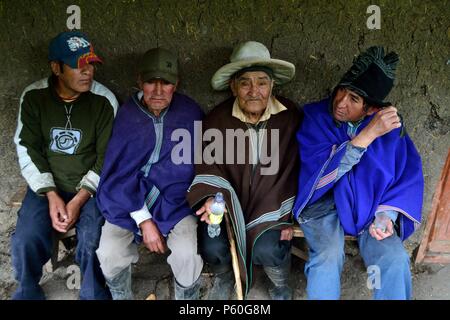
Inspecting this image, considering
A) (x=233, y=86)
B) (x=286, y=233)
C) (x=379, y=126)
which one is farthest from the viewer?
(x=233, y=86)

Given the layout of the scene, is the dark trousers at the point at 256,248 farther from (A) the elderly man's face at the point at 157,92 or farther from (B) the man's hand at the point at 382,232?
(A) the elderly man's face at the point at 157,92

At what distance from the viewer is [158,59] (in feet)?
8.87

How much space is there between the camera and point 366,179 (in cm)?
266

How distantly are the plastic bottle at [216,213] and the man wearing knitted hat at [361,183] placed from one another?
0.49m

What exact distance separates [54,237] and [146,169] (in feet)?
2.39

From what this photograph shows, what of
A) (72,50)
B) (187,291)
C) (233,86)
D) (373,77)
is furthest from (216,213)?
(72,50)

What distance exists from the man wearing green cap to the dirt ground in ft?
1.17

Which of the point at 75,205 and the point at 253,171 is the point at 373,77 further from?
the point at 75,205
